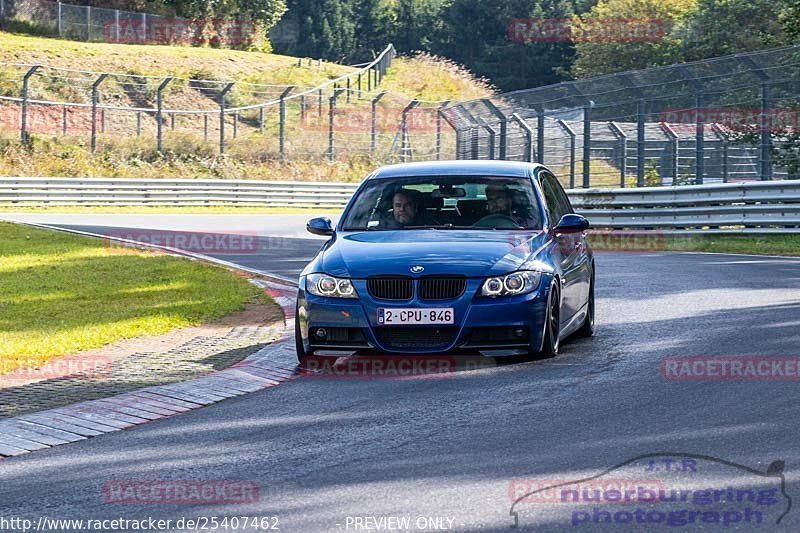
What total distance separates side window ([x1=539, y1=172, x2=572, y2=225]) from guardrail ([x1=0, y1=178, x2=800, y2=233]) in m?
10.8

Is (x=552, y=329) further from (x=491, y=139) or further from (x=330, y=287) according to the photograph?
(x=491, y=139)

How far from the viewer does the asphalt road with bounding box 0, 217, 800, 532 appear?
216 inches

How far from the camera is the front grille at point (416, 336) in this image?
9.23m

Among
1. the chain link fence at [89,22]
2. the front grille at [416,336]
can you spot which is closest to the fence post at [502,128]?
the front grille at [416,336]

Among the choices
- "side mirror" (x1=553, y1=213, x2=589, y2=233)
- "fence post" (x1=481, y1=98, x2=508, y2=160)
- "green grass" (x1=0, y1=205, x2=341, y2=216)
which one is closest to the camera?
"side mirror" (x1=553, y1=213, x2=589, y2=233)

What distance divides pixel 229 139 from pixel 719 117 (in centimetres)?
2459

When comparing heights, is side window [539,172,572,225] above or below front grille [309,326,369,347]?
above

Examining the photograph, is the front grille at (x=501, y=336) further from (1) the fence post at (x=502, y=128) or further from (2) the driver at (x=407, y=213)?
(1) the fence post at (x=502, y=128)

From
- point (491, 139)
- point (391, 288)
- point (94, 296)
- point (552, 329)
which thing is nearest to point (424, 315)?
point (391, 288)

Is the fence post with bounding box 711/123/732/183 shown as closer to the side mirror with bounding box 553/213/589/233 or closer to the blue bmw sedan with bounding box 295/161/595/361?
the blue bmw sedan with bounding box 295/161/595/361

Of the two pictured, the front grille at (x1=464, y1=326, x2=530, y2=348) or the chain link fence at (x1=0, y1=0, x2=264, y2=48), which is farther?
the chain link fence at (x1=0, y1=0, x2=264, y2=48)

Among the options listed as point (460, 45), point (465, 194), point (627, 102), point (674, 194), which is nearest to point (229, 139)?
point (627, 102)

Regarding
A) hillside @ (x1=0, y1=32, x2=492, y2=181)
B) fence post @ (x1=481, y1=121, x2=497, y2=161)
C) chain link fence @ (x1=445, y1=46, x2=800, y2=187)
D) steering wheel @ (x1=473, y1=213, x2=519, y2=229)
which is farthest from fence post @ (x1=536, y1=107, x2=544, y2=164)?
steering wheel @ (x1=473, y1=213, x2=519, y2=229)

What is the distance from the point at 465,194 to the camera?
1066 cm
